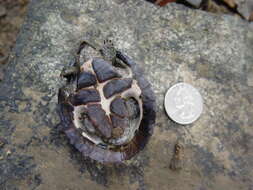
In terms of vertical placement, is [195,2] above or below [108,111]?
above

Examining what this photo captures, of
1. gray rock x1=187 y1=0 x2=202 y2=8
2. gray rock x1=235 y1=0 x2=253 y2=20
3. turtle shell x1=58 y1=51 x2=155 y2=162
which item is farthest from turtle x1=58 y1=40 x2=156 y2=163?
gray rock x1=235 y1=0 x2=253 y2=20

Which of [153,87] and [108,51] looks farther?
[153,87]

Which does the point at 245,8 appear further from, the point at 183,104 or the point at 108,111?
the point at 108,111

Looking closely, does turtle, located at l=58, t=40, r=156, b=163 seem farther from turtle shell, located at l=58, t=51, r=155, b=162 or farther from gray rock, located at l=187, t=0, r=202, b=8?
gray rock, located at l=187, t=0, r=202, b=8

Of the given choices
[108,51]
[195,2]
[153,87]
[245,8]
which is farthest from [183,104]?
[245,8]

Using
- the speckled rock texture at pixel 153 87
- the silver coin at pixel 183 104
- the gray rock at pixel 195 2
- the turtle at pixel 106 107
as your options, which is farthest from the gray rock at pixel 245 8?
the turtle at pixel 106 107

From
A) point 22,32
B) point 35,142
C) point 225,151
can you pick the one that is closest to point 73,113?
point 35,142

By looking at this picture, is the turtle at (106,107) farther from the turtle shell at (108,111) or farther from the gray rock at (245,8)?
the gray rock at (245,8)

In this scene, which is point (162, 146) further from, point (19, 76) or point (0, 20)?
point (0, 20)
